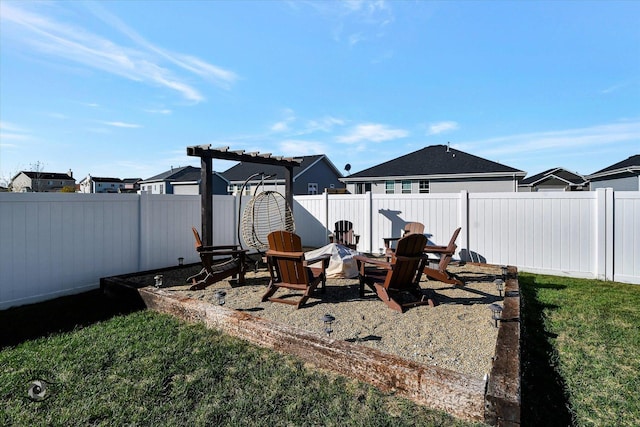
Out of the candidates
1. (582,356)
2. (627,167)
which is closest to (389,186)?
(627,167)

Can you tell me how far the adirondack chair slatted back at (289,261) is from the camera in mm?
4230

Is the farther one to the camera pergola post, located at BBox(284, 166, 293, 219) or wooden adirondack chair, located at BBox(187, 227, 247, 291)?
pergola post, located at BBox(284, 166, 293, 219)

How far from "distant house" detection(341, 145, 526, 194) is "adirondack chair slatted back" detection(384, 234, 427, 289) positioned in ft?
47.0

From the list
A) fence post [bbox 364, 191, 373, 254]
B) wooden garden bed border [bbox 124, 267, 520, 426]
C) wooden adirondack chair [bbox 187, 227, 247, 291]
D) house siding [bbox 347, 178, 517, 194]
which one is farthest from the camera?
house siding [bbox 347, 178, 517, 194]

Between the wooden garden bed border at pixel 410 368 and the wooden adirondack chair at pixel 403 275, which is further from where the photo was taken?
the wooden adirondack chair at pixel 403 275

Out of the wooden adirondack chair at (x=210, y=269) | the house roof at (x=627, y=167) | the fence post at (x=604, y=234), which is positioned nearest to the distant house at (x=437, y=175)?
the house roof at (x=627, y=167)

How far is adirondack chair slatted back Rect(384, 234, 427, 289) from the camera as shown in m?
4.01

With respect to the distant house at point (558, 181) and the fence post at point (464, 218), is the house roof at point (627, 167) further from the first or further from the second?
the fence post at point (464, 218)

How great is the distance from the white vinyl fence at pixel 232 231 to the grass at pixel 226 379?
1149 mm

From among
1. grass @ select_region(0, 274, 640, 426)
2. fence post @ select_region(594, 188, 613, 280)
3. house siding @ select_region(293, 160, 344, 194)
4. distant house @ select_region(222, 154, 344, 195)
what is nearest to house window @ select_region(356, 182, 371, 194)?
distant house @ select_region(222, 154, 344, 195)

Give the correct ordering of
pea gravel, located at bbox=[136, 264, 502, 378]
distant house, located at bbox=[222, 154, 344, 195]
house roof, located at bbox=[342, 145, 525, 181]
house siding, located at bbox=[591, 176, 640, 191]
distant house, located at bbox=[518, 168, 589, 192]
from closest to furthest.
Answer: pea gravel, located at bbox=[136, 264, 502, 378], house siding, located at bbox=[591, 176, 640, 191], house roof, located at bbox=[342, 145, 525, 181], distant house, located at bbox=[222, 154, 344, 195], distant house, located at bbox=[518, 168, 589, 192]

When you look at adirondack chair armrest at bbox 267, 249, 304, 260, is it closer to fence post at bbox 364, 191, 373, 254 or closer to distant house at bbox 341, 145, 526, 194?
fence post at bbox 364, 191, 373, 254

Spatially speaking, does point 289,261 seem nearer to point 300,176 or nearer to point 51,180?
point 300,176

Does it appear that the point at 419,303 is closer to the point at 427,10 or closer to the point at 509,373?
the point at 509,373
